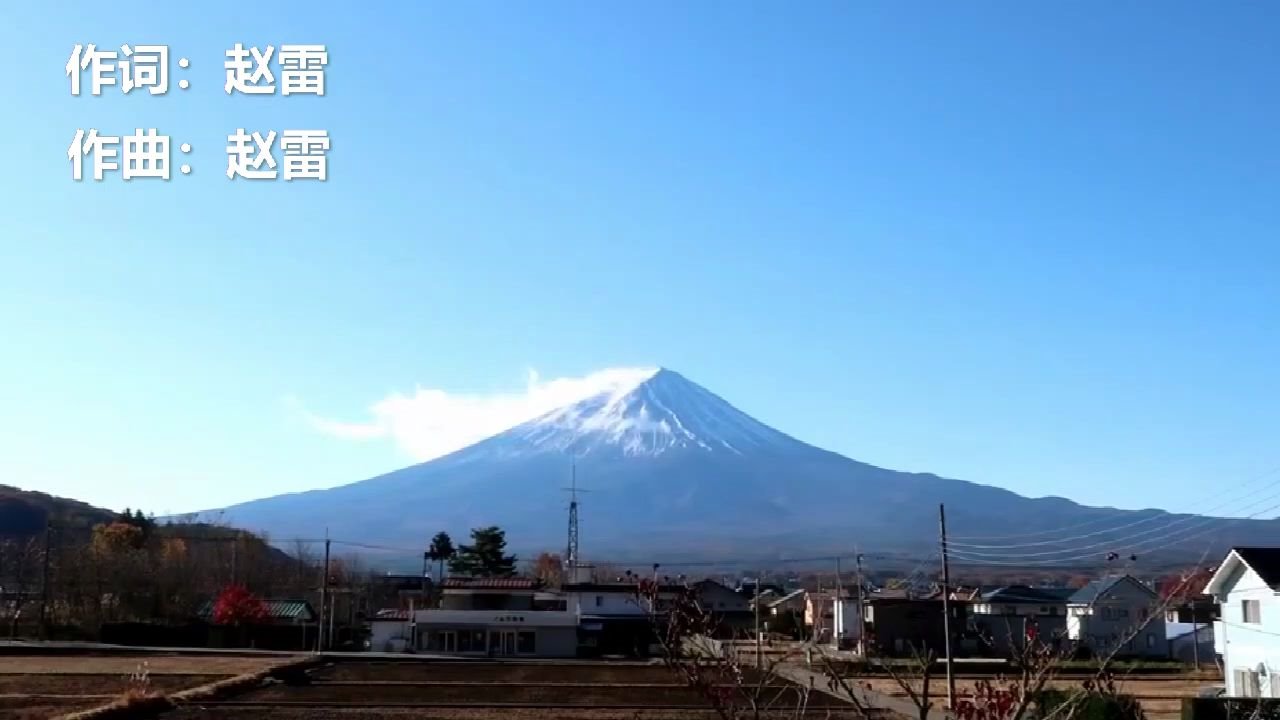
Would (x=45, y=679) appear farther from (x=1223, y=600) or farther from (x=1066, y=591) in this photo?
(x=1066, y=591)

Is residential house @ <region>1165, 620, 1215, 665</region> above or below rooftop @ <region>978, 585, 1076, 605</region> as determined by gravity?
below

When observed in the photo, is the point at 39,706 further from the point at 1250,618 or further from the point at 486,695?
the point at 1250,618

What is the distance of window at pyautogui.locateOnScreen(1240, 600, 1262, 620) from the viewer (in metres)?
24.0

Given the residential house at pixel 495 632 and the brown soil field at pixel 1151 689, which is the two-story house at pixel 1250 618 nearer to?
the brown soil field at pixel 1151 689

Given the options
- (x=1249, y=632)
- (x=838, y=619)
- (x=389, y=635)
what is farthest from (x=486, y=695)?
(x=838, y=619)

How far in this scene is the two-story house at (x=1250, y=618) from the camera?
23.2 meters

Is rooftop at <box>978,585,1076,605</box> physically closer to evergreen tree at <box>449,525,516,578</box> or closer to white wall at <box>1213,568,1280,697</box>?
evergreen tree at <box>449,525,516,578</box>

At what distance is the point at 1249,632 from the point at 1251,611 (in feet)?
1.34

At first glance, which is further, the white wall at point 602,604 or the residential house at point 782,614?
the residential house at point 782,614

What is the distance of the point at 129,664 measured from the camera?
119 feet

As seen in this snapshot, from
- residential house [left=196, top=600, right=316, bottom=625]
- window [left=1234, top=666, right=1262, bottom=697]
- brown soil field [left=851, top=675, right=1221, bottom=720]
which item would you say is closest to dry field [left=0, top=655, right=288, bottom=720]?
residential house [left=196, top=600, right=316, bottom=625]

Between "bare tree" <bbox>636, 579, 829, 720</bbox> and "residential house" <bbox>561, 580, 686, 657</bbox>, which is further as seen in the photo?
"residential house" <bbox>561, 580, 686, 657</bbox>

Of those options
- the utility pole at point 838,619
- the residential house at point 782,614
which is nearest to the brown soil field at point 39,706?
the residential house at point 782,614

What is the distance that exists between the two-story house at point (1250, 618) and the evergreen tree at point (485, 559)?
2038 inches
